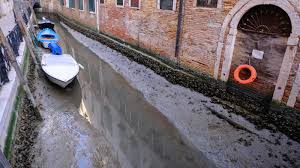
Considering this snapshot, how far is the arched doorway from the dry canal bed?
1.33m

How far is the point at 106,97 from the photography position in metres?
7.97

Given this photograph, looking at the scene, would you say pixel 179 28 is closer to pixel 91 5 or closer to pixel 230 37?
pixel 230 37

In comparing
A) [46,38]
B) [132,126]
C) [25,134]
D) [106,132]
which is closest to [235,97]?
[132,126]

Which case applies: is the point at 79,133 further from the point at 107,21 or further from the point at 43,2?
the point at 43,2

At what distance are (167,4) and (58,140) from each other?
6.20 m

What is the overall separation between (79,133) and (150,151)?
5.91 feet

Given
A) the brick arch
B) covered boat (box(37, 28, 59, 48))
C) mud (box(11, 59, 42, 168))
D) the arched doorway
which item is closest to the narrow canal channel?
mud (box(11, 59, 42, 168))

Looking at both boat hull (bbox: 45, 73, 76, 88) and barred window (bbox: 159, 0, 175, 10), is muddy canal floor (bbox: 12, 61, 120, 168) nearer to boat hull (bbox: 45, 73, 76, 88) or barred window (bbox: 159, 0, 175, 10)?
boat hull (bbox: 45, 73, 76, 88)

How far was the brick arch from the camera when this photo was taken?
5289 millimetres

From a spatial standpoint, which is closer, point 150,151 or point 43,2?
point 150,151

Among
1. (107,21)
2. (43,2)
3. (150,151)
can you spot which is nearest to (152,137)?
(150,151)

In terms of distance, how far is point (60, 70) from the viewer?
319 inches

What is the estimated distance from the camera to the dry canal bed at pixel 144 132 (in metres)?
4.89

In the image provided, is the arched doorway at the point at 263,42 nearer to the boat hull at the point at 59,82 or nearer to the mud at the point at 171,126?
the mud at the point at 171,126
